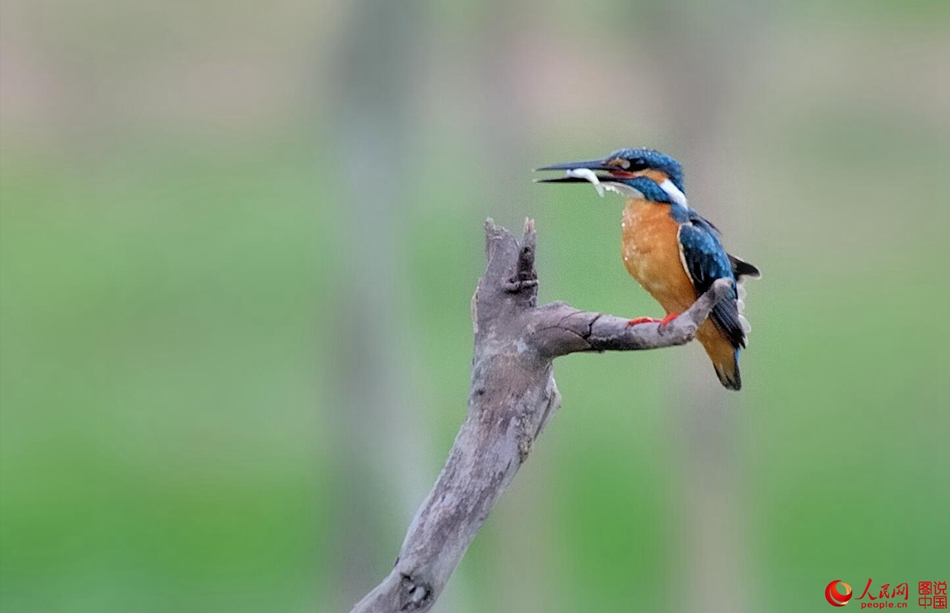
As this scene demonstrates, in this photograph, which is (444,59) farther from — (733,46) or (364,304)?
(364,304)

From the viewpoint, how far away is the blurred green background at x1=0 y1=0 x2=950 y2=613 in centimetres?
163

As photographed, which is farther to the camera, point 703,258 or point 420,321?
point 420,321

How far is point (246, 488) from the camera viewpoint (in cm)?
295

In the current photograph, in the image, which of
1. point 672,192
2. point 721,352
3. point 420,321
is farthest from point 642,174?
point 420,321

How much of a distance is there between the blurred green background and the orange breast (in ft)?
2.25

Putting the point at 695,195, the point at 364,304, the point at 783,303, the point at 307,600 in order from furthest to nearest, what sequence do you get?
the point at 783,303 → the point at 307,600 → the point at 695,195 → the point at 364,304

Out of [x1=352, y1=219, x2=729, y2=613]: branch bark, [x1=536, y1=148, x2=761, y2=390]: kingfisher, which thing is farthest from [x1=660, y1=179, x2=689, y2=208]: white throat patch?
[x1=352, y1=219, x2=729, y2=613]: branch bark

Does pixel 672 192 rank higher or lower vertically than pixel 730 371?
higher

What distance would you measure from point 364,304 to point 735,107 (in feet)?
2.00

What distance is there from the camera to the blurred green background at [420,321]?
1629 millimetres

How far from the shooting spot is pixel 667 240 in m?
0.87

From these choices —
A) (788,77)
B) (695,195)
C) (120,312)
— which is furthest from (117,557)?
(788,77)

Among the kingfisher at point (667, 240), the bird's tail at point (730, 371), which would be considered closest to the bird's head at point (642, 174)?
the kingfisher at point (667, 240)

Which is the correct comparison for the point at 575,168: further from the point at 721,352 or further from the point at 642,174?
the point at 721,352
